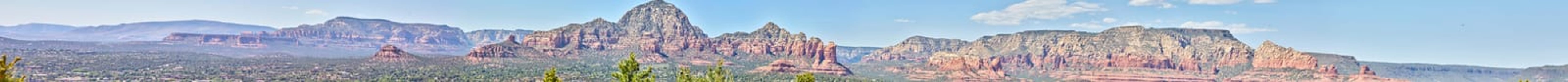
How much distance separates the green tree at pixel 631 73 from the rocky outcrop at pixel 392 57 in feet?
404

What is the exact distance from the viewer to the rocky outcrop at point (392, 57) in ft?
536

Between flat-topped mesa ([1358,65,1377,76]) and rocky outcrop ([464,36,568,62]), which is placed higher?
rocky outcrop ([464,36,568,62])

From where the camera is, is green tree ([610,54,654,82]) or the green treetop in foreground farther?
the green treetop in foreground

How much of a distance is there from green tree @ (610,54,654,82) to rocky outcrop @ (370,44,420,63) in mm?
123186

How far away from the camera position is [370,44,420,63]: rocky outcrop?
164m

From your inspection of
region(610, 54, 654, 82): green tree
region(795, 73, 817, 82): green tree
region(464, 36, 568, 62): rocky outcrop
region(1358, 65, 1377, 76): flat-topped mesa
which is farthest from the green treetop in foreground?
region(1358, 65, 1377, 76): flat-topped mesa

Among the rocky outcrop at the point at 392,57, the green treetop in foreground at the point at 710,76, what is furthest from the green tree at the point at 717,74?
the rocky outcrop at the point at 392,57

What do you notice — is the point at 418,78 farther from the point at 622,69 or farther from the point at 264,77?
the point at 622,69

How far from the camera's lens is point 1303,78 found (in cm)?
19775

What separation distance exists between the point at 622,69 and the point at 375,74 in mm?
103359

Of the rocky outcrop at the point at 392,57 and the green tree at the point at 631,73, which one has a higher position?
the green tree at the point at 631,73

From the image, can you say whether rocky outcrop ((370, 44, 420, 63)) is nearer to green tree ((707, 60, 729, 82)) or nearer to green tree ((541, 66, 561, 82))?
green tree ((707, 60, 729, 82))

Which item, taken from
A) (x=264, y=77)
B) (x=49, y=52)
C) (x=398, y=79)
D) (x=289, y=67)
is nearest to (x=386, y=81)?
(x=398, y=79)

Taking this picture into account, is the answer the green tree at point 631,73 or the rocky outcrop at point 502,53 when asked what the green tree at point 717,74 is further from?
the rocky outcrop at point 502,53
